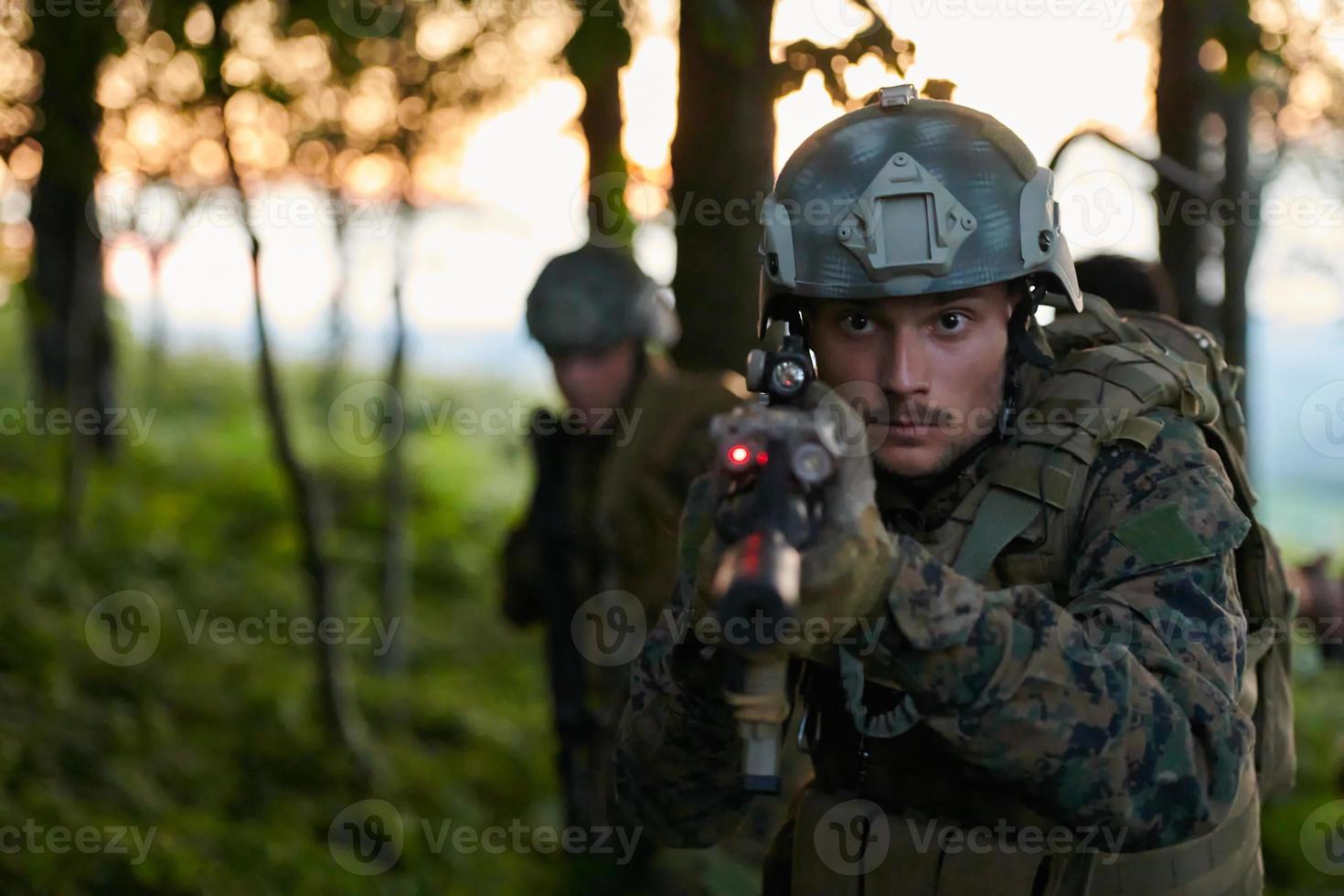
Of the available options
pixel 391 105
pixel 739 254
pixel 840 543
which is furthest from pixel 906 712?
pixel 391 105

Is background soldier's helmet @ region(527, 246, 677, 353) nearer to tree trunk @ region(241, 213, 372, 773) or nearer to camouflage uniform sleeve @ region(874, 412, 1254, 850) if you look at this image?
tree trunk @ region(241, 213, 372, 773)

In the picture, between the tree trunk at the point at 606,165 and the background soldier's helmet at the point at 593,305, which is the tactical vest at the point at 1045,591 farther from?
the background soldier's helmet at the point at 593,305

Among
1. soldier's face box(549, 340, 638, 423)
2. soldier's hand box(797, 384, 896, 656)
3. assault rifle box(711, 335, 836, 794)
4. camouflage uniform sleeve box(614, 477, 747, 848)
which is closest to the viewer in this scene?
assault rifle box(711, 335, 836, 794)

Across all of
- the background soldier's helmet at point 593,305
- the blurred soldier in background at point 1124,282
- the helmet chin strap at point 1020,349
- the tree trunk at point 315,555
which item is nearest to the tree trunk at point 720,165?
the background soldier's helmet at point 593,305

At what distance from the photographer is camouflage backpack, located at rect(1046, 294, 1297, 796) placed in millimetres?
2475

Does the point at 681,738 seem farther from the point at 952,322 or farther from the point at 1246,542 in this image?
the point at 1246,542

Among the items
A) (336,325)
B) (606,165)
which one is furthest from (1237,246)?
(336,325)

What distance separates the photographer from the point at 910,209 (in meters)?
2.28

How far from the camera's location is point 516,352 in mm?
17266

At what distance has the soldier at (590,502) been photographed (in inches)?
190

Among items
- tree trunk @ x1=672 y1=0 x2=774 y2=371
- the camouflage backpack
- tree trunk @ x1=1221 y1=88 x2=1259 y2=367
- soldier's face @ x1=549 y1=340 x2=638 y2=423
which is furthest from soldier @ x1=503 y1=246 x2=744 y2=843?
tree trunk @ x1=1221 y1=88 x2=1259 y2=367

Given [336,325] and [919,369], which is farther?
[336,325]

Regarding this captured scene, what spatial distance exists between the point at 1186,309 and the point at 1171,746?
4.73 m

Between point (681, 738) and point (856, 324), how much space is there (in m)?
0.76
